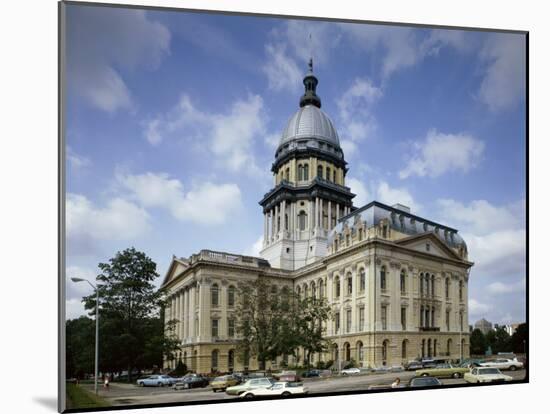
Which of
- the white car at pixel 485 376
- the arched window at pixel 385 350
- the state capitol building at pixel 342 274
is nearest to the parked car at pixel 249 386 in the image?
the state capitol building at pixel 342 274

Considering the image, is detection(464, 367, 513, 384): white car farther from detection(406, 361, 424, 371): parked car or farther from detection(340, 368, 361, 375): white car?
detection(340, 368, 361, 375): white car

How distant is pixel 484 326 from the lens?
27969 mm

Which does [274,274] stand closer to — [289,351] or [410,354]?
[289,351]

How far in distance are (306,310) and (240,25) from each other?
12.8 metres

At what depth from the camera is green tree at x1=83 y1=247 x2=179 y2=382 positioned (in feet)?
75.8

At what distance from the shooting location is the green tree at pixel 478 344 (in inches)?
1101

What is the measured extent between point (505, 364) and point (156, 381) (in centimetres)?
1423

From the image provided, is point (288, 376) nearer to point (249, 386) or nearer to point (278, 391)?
point (278, 391)

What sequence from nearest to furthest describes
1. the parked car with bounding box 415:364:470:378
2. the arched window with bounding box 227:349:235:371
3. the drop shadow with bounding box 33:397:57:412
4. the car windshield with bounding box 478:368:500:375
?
the drop shadow with bounding box 33:397:57:412
the car windshield with bounding box 478:368:500:375
the arched window with bounding box 227:349:235:371
the parked car with bounding box 415:364:470:378

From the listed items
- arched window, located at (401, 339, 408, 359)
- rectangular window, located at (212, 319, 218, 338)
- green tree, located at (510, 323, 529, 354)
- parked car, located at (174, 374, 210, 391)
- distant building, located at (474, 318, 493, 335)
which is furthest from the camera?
arched window, located at (401, 339, 408, 359)

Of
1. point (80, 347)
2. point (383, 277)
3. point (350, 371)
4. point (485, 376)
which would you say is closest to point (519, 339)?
point (485, 376)

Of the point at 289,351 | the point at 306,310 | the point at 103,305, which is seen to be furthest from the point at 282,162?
the point at 103,305

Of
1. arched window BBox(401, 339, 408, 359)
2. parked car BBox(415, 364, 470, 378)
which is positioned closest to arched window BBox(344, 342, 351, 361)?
arched window BBox(401, 339, 408, 359)

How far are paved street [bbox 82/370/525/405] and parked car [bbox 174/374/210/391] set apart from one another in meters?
0.40
